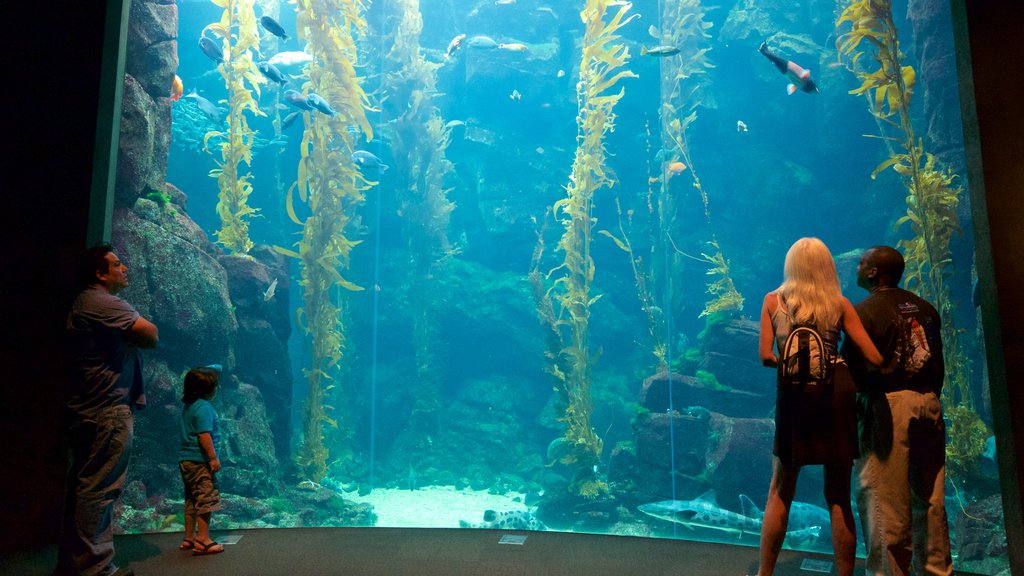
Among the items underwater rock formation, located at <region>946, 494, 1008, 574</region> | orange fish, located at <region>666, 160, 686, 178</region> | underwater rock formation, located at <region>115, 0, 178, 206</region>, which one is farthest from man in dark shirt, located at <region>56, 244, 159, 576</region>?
orange fish, located at <region>666, 160, 686, 178</region>

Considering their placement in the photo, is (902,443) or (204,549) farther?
(204,549)

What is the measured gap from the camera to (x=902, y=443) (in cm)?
274

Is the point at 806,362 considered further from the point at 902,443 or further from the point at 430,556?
the point at 430,556

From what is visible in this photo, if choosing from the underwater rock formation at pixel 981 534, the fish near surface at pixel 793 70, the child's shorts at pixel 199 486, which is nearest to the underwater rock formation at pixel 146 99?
the child's shorts at pixel 199 486

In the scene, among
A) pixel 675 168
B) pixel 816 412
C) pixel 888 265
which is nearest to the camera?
pixel 816 412

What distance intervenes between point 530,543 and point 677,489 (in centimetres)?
386

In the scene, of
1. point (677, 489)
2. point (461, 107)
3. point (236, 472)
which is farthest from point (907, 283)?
point (461, 107)

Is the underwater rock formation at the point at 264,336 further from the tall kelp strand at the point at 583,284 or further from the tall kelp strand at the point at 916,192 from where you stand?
the tall kelp strand at the point at 916,192

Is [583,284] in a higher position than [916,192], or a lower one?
lower

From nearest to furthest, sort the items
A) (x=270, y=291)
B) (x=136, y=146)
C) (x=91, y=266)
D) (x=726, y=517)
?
(x=91, y=266) < (x=136, y=146) < (x=726, y=517) < (x=270, y=291)

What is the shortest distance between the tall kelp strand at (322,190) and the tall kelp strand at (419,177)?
16.5ft

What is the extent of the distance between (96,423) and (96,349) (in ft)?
1.35

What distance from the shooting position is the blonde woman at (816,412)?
2664 mm

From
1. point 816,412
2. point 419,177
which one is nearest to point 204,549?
point 816,412
